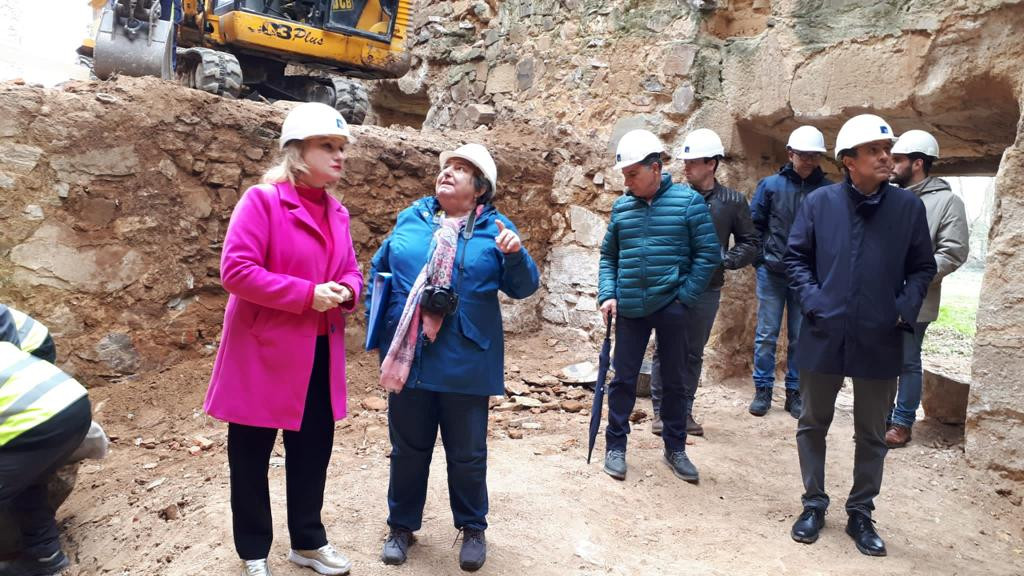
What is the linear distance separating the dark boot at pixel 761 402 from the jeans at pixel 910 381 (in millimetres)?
758

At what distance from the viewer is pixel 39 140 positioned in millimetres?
4246

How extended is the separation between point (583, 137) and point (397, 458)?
4.06 meters

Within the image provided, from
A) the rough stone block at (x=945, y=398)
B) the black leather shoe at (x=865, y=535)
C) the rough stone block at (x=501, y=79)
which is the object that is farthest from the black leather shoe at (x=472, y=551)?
the rough stone block at (x=501, y=79)

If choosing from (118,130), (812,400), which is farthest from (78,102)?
(812,400)

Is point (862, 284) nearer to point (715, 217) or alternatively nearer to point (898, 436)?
point (715, 217)

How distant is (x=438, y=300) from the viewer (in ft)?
8.28

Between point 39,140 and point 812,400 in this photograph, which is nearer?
point 812,400

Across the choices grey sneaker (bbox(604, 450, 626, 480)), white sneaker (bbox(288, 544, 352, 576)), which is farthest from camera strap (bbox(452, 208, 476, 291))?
grey sneaker (bbox(604, 450, 626, 480))

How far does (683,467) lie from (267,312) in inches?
93.4

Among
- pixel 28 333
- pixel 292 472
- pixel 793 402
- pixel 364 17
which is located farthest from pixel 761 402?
pixel 364 17

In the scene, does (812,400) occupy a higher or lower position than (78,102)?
lower

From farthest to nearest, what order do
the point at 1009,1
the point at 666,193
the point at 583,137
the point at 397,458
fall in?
the point at 583,137 < the point at 1009,1 < the point at 666,193 < the point at 397,458

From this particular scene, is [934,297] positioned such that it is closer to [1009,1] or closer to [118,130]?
[1009,1]

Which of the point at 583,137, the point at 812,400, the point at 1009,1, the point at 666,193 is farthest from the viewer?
the point at 583,137
